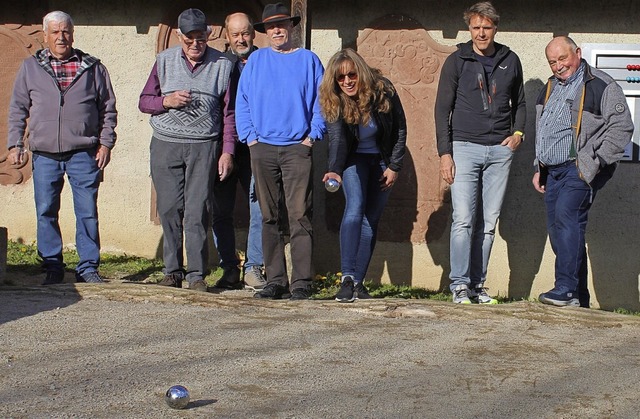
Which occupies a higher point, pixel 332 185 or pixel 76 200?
pixel 332 185

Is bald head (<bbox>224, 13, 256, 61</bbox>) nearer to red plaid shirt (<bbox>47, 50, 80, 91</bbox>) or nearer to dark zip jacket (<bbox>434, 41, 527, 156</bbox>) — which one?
red plaid shirt (<bbox>47, 50, 80, 91</bbox>)

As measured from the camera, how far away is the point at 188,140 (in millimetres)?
7809

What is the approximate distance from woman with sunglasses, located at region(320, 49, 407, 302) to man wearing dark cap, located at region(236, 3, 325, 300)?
196 mm

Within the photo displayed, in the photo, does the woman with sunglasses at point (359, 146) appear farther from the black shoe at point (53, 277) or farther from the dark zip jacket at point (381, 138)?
the black shoe at point (53, 277)

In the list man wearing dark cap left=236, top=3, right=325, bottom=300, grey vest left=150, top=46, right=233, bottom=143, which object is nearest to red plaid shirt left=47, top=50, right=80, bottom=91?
grey vest left=150, top=46, right=233, bottom=143

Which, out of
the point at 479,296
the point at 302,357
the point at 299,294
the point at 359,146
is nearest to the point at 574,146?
the point at 479,296

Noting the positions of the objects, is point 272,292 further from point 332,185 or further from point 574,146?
point 574,146

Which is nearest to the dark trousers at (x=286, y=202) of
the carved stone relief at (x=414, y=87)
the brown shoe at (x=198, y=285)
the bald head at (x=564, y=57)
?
the brown shoe at (x=198, y=285)

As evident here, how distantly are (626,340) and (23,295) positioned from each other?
4.09 metres

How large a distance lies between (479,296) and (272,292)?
1561 millimetres

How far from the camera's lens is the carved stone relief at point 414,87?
358 inches

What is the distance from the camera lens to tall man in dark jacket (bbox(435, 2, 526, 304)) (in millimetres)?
7758

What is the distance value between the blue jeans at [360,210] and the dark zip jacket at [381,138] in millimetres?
83

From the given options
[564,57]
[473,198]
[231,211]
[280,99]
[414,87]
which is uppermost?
[564,57]
